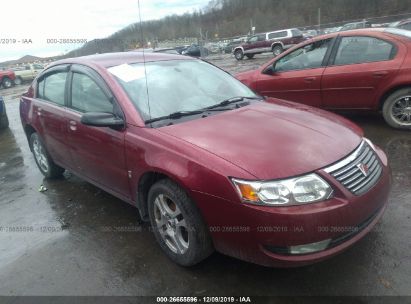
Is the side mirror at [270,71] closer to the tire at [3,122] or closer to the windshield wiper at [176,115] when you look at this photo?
the windshield wiper at [176,115]

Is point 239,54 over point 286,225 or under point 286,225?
over

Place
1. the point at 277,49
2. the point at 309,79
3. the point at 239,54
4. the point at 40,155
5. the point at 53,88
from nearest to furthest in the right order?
the point at 53,88 → the point at 40,155 → the point at 309,79 → the point at 277,49 → the point at 239,54

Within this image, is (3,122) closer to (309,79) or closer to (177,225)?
(309,79)

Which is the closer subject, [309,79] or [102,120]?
[102,120]

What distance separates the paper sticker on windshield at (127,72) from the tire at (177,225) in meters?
1.14

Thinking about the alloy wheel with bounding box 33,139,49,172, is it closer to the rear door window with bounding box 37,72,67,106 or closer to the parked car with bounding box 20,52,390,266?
the rear door window with bounding box 37,72,67,106

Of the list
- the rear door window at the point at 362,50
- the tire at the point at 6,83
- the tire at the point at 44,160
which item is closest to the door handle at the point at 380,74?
the rear door window at the point at 362,50

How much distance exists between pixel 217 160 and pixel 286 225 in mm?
604

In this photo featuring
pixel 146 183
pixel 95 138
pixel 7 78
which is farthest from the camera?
pixel 7 78

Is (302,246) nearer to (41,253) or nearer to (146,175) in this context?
(146,175)

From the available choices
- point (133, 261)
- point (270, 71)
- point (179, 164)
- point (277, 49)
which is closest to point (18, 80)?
point (277, 49)

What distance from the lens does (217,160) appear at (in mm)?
2535

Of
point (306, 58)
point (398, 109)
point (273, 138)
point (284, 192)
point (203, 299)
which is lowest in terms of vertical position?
point (203, 299)

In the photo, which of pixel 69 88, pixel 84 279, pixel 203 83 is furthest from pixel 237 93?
pixel 84 279
